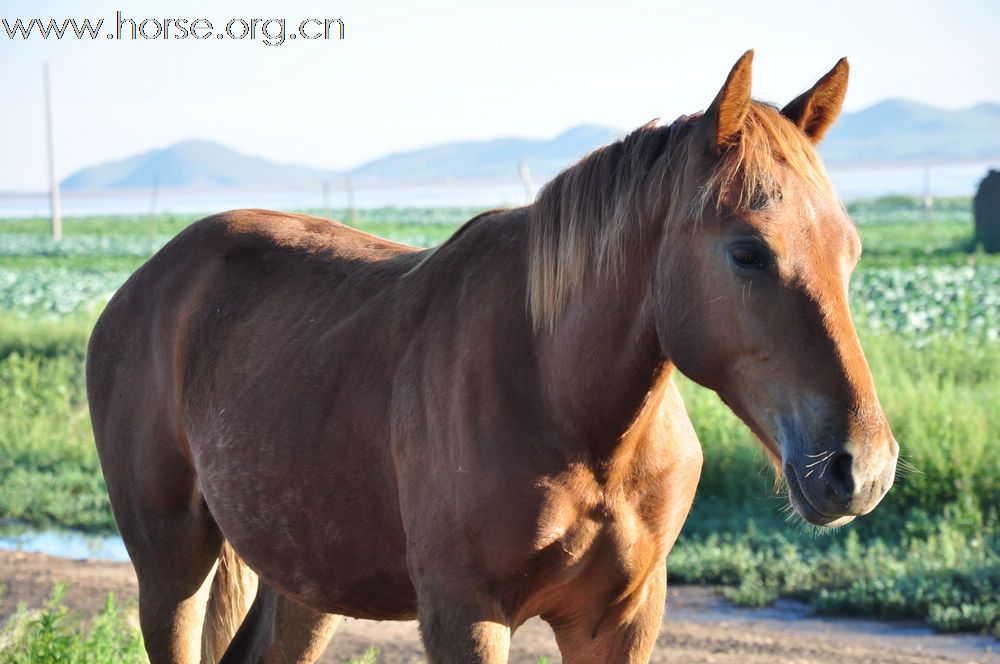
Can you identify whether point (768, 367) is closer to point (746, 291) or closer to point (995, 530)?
point (746, 291)

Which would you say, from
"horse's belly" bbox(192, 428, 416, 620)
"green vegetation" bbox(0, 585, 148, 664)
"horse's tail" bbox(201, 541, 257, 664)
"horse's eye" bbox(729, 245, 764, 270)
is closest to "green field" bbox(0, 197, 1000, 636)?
"horse's eye" bbox(729, 245, 764, 270)

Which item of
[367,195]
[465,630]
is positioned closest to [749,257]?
[465,630]

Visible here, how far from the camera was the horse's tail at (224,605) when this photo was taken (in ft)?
12.5

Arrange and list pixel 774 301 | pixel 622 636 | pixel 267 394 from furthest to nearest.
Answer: pixel 267 394
pixel 622 636
pixel 774 301

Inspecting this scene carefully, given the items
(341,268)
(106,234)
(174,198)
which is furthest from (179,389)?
(174,198)

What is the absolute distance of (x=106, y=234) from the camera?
1948 inches

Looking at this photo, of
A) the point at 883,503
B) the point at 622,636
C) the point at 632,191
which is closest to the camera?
the point at 632,191

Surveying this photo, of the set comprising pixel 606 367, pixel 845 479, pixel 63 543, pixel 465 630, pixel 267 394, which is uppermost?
pixel 606 367

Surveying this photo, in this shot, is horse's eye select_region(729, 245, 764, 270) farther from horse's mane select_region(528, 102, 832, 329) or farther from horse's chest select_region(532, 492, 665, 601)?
horse's chest select_region(532, 492, 665, 601)

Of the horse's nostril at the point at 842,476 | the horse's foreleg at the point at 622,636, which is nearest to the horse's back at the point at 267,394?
the horse's foreleg at the point at 622,636

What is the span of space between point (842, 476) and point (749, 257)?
0.47 meters

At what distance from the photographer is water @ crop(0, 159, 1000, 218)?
9879 cm

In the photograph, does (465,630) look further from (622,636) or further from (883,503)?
(883,503)

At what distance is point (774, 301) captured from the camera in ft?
6.97
